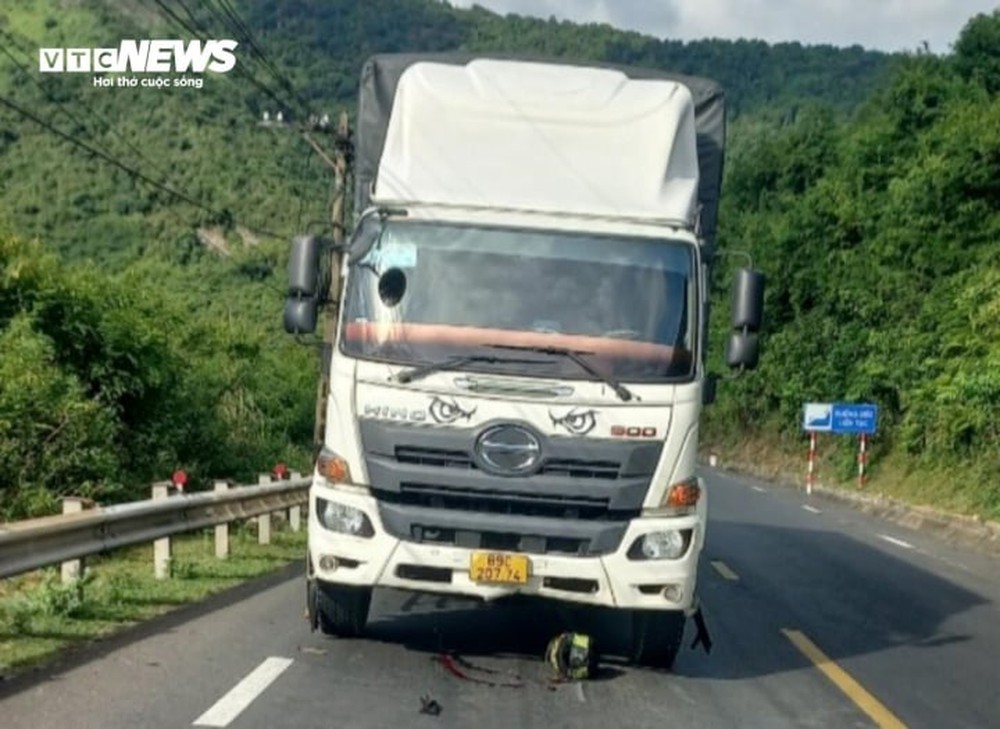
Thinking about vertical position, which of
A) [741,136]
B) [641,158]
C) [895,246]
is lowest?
[641,158]

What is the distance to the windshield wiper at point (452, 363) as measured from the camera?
8.58 m

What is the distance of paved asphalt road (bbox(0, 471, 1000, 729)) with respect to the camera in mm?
7598

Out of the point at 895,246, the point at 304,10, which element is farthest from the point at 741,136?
the point at 895,246

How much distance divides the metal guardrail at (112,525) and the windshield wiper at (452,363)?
259cm

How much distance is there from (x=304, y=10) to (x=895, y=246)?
194 ft

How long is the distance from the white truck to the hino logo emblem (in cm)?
1

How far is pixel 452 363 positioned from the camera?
8.62 m

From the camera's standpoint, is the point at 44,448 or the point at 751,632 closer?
the point at 751,632

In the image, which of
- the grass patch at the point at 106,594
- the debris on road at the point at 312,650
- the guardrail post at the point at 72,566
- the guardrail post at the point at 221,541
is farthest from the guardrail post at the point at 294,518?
the debris on road at the point at 312,650

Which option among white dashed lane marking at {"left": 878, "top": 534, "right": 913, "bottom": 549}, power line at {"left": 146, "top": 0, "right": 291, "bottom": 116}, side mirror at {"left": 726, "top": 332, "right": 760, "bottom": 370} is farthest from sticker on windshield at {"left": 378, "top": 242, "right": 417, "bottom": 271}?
white dashed lane marking at {"left": 878, "top": 534, "right": 913, "bottom": 549}

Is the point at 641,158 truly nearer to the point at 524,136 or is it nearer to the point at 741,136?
the point at 524,136

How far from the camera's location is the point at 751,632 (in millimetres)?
11336

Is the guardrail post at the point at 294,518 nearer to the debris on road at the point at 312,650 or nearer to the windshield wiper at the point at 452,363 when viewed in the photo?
the debris on road at the point at 312,650

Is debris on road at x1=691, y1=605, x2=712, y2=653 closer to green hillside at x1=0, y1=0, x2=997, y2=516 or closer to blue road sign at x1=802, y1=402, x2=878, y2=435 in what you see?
green hillside at x1=0, y1=0, x2=997, y2=516
